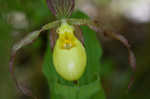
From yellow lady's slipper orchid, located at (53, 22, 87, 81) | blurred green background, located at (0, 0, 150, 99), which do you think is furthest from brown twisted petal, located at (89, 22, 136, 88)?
yellow lady's slipper orchid, located at (53, 22, 87, 81)

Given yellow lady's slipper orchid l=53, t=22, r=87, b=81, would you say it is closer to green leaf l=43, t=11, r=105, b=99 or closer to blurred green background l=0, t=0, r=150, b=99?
green leaf l=43, t=11, r=105, b=99

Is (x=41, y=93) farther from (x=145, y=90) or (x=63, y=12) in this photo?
(x=63, y=12)

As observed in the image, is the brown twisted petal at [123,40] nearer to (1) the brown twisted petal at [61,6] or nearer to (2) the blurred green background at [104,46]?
(2) the blurred green background at [104,46]

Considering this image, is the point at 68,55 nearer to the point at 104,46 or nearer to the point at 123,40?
the point at 123,40

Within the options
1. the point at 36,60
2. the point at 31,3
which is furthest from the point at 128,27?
the point at 31,3

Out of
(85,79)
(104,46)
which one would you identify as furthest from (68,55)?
(104,46)

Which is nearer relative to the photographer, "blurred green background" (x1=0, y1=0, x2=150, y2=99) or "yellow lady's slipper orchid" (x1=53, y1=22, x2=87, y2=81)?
"yellow lady's slipper orchid" (x1=53, y1=22, x2=87, y2=81)
